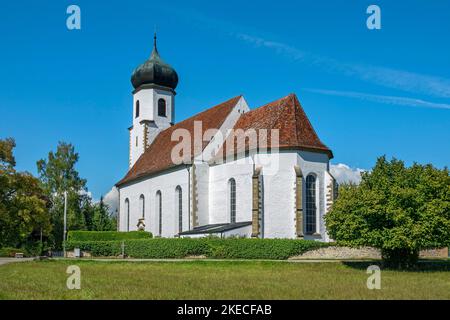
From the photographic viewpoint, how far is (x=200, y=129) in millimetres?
45000

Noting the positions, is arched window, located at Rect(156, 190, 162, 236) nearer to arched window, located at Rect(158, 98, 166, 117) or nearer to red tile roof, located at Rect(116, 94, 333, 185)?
red tile roof, located at Rect(116, 94, 333, 185)

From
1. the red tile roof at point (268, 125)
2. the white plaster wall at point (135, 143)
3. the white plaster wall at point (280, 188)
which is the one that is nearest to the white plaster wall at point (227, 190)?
the white plaster wall at point (280, 188)

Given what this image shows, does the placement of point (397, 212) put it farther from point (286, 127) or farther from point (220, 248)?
point (286, 127)

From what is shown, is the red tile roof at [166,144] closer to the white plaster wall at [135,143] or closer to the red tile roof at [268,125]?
the red tile roof at [268,125]

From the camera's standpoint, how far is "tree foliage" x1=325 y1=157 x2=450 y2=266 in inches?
916

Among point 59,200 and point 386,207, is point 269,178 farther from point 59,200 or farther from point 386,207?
point 59,200

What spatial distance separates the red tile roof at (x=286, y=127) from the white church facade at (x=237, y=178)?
0.07m

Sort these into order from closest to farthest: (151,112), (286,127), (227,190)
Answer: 1. (286,127)
2. (227,190)
3. (151,112)

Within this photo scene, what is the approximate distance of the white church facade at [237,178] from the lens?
35.6 meters

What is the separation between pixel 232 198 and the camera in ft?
128

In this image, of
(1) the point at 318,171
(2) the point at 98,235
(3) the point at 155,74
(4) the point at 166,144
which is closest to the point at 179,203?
(2) the point at 98,235

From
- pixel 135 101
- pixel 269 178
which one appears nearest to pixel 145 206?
pixel 135 101

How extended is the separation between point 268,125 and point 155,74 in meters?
20.8
